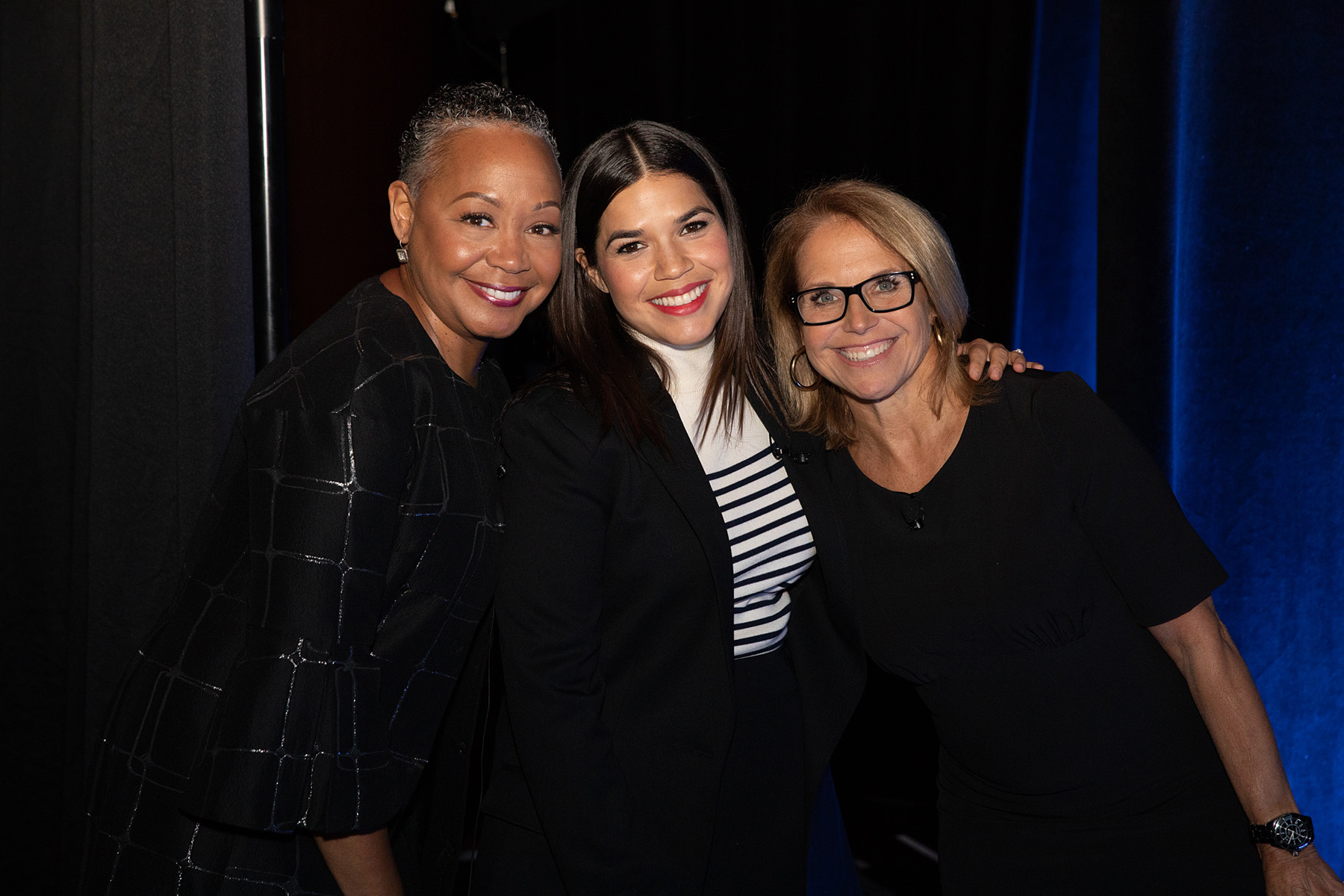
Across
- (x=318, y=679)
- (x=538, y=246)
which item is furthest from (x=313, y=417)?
(x=538, y=246)

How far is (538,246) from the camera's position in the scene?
158 cm

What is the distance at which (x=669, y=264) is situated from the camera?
164 cm

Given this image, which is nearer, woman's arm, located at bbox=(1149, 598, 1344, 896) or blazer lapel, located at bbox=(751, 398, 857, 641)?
woman's arm, located at bbox=(1149, 598, 1344, 896)

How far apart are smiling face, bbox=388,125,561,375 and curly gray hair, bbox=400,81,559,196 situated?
16 mm

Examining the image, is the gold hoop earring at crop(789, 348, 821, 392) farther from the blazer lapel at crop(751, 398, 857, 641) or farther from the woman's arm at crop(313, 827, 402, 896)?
the woman's arm at crop(313, 827, 402, 896)

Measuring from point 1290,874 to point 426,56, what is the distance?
364cm

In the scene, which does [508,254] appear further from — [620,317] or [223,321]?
[223,321]

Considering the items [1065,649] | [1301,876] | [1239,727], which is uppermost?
[1065,649]

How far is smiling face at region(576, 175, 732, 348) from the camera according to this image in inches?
64.6

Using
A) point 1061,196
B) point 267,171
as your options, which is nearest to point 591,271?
point 267,171

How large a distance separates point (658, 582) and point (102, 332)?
1.43 metres

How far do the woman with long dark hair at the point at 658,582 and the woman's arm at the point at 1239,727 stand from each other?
539mm

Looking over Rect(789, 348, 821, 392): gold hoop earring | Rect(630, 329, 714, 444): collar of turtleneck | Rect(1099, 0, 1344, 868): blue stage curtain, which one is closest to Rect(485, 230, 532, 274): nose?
Rect(630, 329, 714, 444): collar of turtleneck

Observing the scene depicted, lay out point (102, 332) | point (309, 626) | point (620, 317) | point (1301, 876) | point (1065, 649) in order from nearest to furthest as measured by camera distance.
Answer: point (309, 626) → point (1301, 876) → point (1065, 649) → point (620, 317) → point (102, 332)
